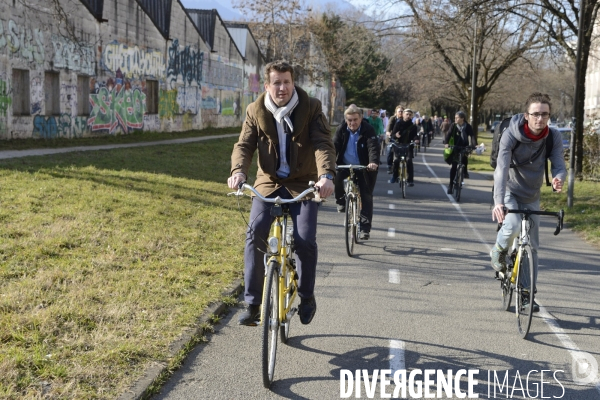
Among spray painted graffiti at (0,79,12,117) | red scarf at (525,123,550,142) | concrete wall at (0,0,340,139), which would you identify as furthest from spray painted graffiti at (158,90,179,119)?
red scarf at (525,123,550,142)

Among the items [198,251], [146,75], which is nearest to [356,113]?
[198,251]

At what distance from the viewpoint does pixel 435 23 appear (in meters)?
21.1

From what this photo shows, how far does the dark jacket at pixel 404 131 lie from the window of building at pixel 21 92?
475 inches

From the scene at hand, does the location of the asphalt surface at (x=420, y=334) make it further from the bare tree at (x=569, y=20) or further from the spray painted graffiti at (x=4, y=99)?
the spray painted graffiti at (x=4, y=99)

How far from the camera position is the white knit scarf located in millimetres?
5051

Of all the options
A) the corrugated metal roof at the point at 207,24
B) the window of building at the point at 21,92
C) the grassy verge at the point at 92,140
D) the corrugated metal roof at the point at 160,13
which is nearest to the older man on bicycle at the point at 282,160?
the grassy verge at the point at 92,140

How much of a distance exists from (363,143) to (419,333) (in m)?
4.64

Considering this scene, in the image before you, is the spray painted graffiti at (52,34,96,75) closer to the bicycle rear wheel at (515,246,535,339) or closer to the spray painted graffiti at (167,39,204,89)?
the spray painted graffiti at (167,39,204,89)

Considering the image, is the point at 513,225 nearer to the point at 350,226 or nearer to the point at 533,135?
the point at 533,135

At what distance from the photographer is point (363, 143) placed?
10117 millimetres

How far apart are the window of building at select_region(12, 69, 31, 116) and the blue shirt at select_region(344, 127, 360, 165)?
15323 millimetres

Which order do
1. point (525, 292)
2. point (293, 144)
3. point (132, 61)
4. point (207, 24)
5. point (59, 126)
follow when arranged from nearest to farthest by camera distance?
point (293, 144) → point (525, 292) → point (59, 126) → point (132, 61) → point (207, 24)

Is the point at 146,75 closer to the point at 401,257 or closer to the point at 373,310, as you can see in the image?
the point at 401,257

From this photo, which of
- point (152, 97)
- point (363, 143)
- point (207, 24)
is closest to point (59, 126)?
point (152, 97)
